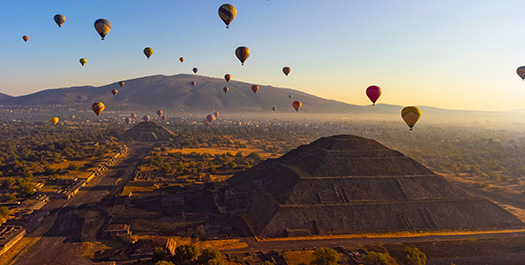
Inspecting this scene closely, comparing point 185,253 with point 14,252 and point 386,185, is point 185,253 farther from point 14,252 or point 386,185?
point 386,185

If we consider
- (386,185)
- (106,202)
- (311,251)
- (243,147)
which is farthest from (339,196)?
(243,147)

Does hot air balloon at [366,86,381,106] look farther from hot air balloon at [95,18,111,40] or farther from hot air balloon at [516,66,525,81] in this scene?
hot air balloon at [95,18,111,40]

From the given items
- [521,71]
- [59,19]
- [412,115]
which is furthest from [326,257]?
[59,19]

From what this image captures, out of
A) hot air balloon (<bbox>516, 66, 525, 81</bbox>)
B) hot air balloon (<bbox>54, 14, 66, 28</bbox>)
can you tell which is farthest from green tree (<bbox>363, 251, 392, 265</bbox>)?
hot air balloon (<bbox>54, 14, 66, 28</bbox>)

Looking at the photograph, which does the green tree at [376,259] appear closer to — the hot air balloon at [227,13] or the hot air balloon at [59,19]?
the hot air balloon at [227,13]

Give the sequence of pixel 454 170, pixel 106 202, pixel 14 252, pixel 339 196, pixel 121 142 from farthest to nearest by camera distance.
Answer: pixel 121 142 < pixel 454 170 < pixel 106 202 < pixel 339 196 < pixel 14 252

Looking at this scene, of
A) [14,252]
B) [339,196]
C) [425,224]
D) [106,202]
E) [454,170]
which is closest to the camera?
[14,252]
